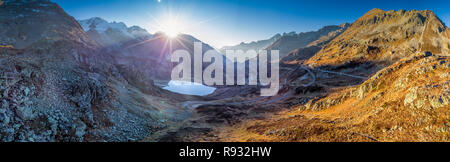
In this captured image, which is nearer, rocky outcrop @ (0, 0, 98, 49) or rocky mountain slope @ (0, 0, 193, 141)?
rocky mountain slope @ (0, 0, 193, 141)

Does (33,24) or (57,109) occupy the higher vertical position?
(33,24)

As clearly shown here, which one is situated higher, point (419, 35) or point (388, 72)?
point (419, 35)

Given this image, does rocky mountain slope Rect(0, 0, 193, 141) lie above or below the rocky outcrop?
below

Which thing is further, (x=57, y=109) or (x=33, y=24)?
(x=33, y=24)

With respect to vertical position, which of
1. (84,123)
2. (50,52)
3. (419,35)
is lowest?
(84,123)

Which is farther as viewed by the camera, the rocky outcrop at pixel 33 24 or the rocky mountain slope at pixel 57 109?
the rocky outcrop at pixel 33 24

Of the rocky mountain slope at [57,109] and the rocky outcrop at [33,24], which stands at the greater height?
the rocky outcrop at [33,24]

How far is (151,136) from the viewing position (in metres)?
21.2
